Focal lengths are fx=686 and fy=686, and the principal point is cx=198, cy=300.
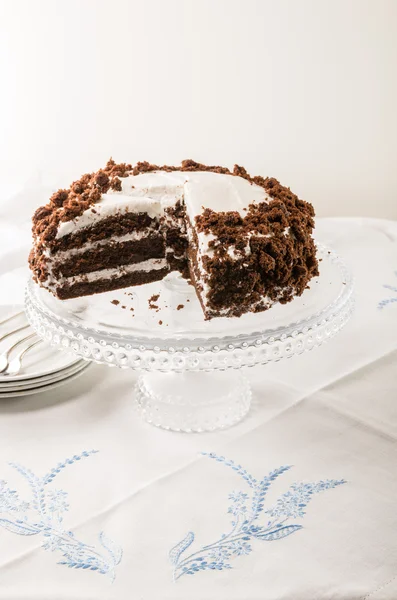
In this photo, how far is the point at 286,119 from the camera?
4.17m

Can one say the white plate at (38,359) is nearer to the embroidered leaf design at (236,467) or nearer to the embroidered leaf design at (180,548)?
the embroidered leaf design at (236,467)

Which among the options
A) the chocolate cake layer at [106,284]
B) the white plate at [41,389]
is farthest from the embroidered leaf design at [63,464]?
the chocolate cake layer at [106,284]

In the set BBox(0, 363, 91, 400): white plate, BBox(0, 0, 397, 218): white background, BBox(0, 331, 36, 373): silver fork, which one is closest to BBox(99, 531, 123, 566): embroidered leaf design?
BBox(0, 363, 91, 400): white plate

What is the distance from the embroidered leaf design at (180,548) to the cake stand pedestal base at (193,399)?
39 centimetres

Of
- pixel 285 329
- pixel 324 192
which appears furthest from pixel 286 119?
pixel 285 329

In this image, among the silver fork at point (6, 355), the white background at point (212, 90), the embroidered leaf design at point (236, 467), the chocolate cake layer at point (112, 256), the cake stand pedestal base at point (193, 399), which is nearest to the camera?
the embroidered leaf design at point (236, 467)

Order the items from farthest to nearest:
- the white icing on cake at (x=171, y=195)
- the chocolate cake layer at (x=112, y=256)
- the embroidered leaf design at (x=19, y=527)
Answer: the chocolate cake layer at (x=112, y=256) → the white icing on cake at (x=171, y=195) → the embroidered leaf design at (x=19, y=527)

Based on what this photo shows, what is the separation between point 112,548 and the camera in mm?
1356

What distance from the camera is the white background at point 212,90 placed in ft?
12.9

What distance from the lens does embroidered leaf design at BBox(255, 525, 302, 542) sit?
1381 millimetres

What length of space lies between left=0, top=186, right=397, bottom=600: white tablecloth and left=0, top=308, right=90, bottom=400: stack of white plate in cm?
4

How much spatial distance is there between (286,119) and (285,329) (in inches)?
109

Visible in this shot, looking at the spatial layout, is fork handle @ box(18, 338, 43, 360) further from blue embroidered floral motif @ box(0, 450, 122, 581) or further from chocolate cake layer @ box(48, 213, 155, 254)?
blue embroidered floral motif @ box(0, 450, 122, 581)

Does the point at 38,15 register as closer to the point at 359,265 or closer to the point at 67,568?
the point at 359,265
